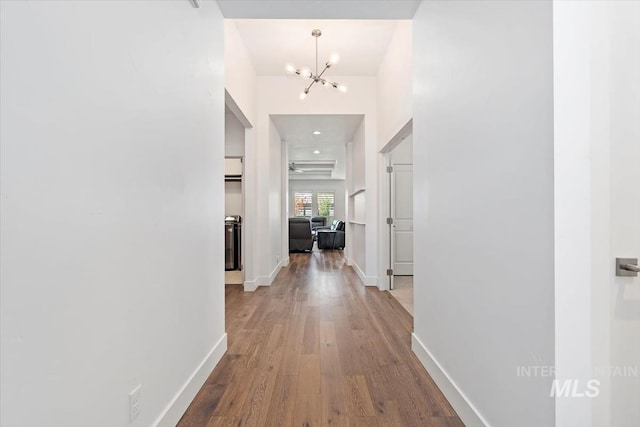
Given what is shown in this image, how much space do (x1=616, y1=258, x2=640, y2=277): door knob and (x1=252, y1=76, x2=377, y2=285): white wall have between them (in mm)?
3509

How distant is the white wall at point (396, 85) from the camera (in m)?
2.93

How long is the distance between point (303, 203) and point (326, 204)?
1.02 metres

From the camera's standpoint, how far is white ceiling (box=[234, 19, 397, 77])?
324 cm

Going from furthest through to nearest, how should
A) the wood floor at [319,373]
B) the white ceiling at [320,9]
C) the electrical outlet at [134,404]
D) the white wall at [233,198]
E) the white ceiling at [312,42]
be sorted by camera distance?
the white wall at [233,198], the white ceiling at [312,42], the white ceiling at [320,9], the wood floor at [319,373], the electrical outlet at [134,404]

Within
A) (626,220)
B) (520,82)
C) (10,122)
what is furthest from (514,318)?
(10,122)

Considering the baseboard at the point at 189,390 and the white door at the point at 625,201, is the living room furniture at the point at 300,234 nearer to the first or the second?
the baseboard at the point at 189,390

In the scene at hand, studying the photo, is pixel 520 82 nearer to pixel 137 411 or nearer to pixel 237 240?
pixel 137 411

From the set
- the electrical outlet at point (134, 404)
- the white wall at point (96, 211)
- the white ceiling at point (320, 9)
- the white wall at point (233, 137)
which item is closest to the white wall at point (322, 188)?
the white wall at point (233, 137)

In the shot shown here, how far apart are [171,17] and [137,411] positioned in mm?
1713

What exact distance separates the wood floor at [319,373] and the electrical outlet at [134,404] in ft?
1.33

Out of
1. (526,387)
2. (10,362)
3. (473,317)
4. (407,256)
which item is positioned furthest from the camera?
(407,256)

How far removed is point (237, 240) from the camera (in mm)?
5504

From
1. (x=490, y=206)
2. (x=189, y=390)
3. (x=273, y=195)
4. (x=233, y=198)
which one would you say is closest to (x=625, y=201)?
(x=490, y=206)

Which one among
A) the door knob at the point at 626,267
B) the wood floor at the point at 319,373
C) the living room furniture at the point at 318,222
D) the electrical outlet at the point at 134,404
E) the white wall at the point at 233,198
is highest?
the white wall at the point at 233,198
